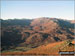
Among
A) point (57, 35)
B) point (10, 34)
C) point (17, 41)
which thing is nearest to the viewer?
point (17, 41)

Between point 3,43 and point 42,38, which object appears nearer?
point 3,43

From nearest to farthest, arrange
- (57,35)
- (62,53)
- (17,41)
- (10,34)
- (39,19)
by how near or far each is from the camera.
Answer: (62,53) < (17,41) < (10,34) < (57,35) < (39,19)

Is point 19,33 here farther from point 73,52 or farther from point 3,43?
point 73,52

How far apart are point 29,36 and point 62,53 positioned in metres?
29.5

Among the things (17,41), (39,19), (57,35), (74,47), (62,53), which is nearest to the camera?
(62,53)

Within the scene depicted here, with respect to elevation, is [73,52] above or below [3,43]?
above

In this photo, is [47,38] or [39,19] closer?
[47,38]

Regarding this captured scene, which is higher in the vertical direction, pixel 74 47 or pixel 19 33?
pixel 74 47

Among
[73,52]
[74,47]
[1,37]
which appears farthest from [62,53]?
[1,37]

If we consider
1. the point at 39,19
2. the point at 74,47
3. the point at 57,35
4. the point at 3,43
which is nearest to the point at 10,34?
the point at 3,43

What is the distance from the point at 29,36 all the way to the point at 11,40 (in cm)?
723

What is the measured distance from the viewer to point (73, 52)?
18.7 metres

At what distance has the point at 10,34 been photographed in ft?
152

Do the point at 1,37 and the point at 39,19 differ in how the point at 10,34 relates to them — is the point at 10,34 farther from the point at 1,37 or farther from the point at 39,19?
the point at 39,19
